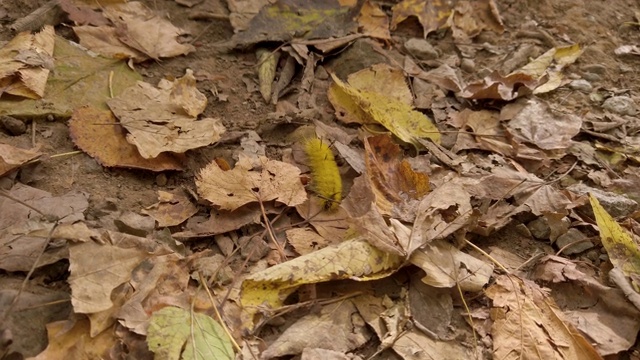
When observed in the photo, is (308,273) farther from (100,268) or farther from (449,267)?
(100,268)

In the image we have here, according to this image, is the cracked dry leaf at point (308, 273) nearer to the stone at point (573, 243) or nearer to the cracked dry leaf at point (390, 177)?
the cracked dry leaf at point (390, 177)

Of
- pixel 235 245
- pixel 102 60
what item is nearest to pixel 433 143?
pixel 235 245

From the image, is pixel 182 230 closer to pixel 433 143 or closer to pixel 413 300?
pixel 413 300

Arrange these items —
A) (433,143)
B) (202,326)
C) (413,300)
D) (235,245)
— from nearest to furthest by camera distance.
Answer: (202,326), (413,300), (235,245), (433,143)

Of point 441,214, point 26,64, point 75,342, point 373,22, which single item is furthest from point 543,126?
point 26,64

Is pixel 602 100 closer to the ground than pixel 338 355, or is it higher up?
higher up

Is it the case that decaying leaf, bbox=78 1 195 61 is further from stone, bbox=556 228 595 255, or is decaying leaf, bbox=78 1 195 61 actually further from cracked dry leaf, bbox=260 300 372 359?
stone, bbox=556 228 595 255

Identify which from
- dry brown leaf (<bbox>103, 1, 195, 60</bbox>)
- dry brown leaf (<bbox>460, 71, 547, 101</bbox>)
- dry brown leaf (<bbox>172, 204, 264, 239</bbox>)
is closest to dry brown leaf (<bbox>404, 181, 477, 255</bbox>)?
dry brown leaf (<bbox>172, 204, 264, 239</bbox>)
